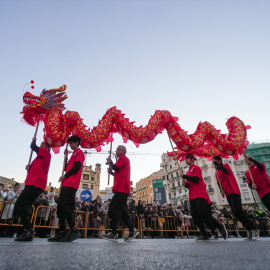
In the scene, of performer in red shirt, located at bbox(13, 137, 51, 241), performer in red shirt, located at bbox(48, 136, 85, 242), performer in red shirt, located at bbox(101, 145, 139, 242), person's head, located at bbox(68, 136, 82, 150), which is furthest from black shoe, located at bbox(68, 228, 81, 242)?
person's head, located at bbox(68, 136, 82, 150)

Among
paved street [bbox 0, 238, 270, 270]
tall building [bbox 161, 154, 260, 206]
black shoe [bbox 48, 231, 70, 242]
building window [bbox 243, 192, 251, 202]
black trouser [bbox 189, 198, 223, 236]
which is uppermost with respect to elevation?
tall building [bbox 161, 154, 260, 206]

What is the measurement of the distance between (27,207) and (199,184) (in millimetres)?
3640

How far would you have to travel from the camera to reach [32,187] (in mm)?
3916

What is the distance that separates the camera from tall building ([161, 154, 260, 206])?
42.8 metres

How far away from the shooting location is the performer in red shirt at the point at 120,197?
13.6 feet

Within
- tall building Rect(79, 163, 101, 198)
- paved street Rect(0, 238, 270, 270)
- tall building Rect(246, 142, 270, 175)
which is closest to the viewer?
paved street Rect(0, 238, 270, 270)

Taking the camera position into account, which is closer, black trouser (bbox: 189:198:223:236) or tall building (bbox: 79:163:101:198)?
black trouser (bbox: 189:198:223:236)

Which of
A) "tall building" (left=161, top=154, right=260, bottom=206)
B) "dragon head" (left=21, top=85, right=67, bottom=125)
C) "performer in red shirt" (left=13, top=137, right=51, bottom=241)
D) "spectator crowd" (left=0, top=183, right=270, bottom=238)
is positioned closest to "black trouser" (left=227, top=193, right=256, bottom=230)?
"performer in red shirt" (left=13, top=137, right=51, bottom=241)

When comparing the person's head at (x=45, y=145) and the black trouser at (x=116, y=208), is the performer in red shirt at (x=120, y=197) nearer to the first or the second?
the black trouser at (x=116, y=208)

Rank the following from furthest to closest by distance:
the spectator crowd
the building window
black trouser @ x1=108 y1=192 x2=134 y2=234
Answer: the building window → the spectator crowd → black trouser @ x1=108 y1=192 x2=134 y2=234

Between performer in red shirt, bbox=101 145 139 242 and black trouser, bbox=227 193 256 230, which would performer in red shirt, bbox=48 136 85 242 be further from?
black trouser, bbox=227 193 256 230

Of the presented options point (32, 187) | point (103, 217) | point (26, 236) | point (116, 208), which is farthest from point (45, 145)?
point (103, 217)

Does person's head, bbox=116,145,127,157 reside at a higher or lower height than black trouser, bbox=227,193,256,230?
higher

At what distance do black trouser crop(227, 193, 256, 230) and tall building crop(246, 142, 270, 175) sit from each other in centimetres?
4154
